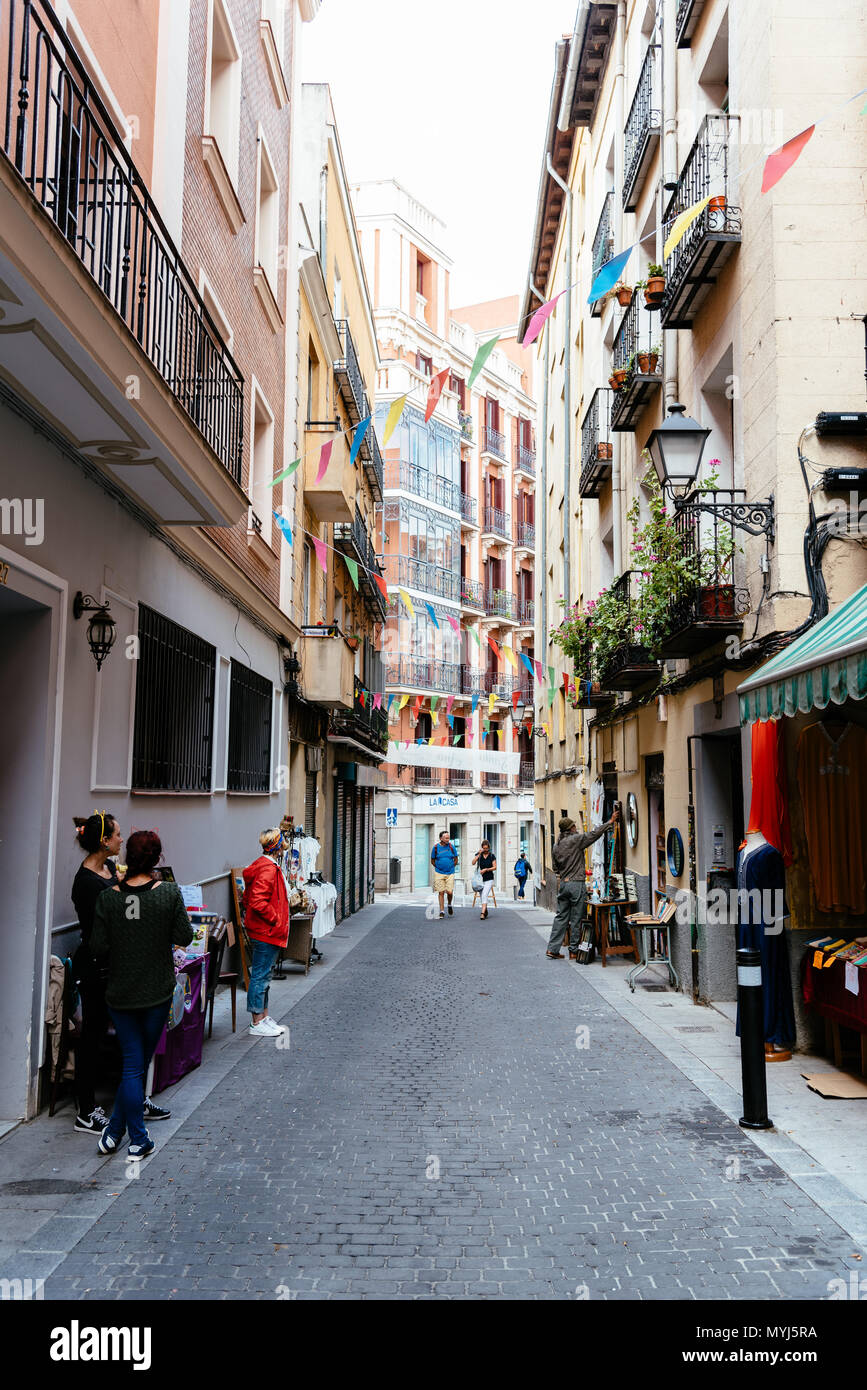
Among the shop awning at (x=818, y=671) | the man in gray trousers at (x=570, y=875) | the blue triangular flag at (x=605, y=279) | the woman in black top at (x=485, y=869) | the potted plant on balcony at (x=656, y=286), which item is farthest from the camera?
the woman in black top at (x=485, y=869)

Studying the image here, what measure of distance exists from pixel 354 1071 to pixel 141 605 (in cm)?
405

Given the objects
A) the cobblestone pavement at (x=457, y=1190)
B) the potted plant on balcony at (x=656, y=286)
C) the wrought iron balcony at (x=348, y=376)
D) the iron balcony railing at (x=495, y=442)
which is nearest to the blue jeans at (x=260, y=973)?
the cobblestone pavement at (x=457, y=1190)

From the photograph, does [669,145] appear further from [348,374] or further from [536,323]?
[348,374]

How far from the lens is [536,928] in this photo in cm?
2058

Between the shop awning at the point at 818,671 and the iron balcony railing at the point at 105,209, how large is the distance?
171 inches

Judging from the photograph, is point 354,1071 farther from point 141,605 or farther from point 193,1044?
point 141,605

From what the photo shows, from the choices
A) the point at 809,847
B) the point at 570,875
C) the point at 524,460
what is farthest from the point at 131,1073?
the point at 524,460

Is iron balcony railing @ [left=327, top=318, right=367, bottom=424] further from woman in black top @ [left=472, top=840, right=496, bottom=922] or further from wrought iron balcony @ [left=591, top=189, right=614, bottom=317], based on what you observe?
woman in black top @ [left=472, top=840, right=496, bottom=922]

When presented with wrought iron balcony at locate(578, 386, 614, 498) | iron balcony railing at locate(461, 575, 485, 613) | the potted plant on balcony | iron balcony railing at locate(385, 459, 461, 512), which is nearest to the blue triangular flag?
the potted plant on balcony

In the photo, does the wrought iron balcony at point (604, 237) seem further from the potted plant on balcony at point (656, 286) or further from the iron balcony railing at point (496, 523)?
the iron balcony railing at point (496, 523)

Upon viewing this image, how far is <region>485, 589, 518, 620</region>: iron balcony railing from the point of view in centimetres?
4644

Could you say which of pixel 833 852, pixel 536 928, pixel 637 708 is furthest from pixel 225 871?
pixel 536 928

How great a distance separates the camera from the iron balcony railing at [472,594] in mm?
44062

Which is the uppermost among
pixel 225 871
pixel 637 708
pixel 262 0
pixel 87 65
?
pixel 262 0
